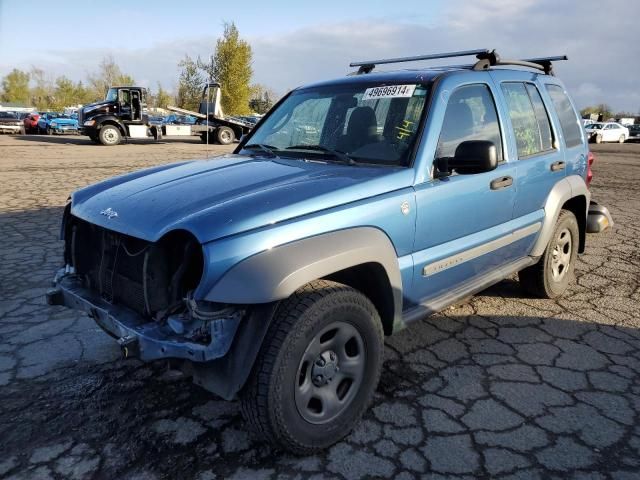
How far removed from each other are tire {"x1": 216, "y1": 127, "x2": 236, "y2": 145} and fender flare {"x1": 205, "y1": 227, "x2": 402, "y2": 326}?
2265 centimetres

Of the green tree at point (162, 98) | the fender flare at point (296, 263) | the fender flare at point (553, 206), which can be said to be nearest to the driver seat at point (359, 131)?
the fender flare at point (296, 263)

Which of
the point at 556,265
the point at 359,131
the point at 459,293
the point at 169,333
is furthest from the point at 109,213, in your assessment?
the point at 556,265

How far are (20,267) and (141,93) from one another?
63.2 feet

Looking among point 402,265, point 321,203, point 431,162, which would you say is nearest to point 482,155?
point 431,162

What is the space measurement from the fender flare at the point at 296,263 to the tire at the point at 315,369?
14 centimetres

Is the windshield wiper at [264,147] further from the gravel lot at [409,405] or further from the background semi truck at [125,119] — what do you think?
the background semi truck at [125,119]

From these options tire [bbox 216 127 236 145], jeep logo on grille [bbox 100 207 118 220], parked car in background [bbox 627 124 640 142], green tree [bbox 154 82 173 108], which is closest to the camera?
jeep logo on grille [bbox 100 207 118 220]

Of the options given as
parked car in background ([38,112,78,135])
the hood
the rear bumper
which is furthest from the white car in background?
the hood

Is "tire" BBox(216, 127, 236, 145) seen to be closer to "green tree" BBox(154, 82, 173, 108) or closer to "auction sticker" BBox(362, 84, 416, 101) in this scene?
"auction sticker" BBox(362, 84, 416, 101)

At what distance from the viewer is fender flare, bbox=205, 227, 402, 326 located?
2086 millimetres

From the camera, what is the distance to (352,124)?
10.9ft

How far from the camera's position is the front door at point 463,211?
292cm

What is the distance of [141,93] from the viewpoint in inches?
888

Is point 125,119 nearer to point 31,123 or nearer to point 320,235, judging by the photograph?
point 31,123
